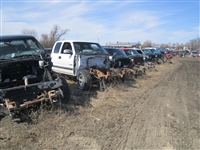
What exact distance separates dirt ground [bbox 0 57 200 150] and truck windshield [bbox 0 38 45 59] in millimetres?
1704

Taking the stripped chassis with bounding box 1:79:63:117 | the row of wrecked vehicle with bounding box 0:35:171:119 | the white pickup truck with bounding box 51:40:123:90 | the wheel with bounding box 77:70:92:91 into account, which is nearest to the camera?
the stripped chassis with bounding box 1:79:63:117

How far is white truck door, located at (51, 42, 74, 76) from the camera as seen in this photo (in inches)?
308

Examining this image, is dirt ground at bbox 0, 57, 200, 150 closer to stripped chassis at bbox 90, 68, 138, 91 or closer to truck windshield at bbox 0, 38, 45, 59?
stripped chassis at bbox 90, 68, 138, 91

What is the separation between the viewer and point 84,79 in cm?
696

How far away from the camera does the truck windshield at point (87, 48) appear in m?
7.88

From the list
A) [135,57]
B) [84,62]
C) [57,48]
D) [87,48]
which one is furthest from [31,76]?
[135,57]

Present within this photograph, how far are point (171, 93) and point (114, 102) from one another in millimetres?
2737

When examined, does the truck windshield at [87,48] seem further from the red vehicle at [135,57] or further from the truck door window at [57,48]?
the red vehicle at [135,57]

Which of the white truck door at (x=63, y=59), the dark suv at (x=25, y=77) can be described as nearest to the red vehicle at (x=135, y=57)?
the white truck door at (x=63, y=59)

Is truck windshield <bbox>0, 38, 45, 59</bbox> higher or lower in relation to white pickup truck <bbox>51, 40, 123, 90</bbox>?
higher

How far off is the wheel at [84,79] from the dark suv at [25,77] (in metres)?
1.66

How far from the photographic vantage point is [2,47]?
5.20m

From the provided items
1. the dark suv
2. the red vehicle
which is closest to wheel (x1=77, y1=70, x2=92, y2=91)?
the dark suv

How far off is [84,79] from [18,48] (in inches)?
97.9
